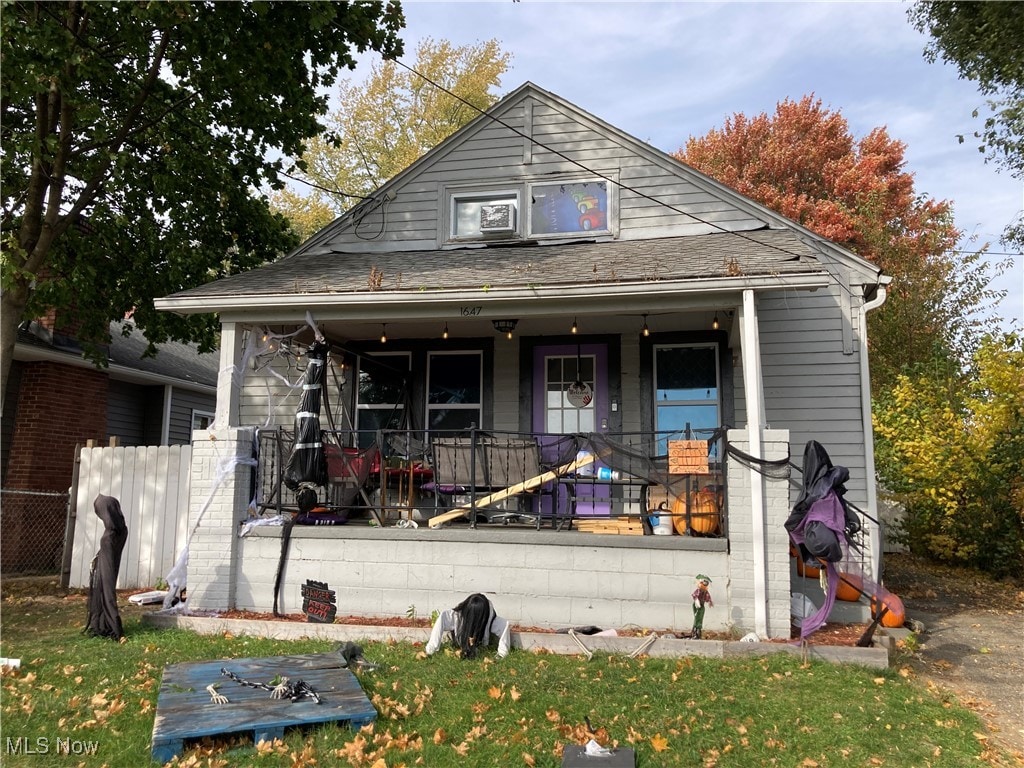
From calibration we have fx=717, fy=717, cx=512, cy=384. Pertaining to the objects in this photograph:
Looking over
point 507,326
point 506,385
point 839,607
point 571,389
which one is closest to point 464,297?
point 507,326

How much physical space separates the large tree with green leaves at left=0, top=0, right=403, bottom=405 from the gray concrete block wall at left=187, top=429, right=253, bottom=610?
119 inches

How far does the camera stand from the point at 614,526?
26.3 ft

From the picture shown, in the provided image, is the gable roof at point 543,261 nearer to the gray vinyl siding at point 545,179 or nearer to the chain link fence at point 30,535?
the gray vinyl siding at point 545,179

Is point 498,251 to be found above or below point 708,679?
above

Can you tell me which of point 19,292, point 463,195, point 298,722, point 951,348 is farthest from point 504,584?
point 951,348

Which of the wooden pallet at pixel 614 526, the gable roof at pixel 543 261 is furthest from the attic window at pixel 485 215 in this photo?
the wooden pallet at pixel 614 526

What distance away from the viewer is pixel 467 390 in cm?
1041

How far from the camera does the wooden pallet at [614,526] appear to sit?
7.76 metres

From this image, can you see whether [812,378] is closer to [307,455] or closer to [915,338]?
[307,455]

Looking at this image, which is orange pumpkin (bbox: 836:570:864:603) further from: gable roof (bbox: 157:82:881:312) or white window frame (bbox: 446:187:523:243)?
white window frame (bbox: 446:187:523:243)

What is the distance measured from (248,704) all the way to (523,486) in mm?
3728

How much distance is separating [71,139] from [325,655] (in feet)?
27.4

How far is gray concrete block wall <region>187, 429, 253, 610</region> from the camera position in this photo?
7793mm

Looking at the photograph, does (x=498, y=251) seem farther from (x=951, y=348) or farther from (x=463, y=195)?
(x=951, y=348)
